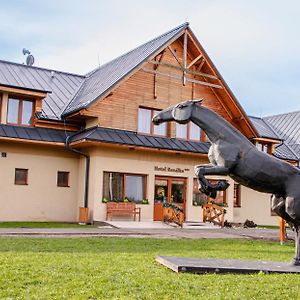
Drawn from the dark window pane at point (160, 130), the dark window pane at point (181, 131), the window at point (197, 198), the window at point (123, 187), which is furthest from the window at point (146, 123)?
the window at point (197, 198)

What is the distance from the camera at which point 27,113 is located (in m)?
22.7

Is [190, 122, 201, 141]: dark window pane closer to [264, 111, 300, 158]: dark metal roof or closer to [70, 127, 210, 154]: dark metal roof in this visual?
[70, 127, 210, 154]: dark metal roof

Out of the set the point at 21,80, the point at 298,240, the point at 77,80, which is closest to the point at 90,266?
the point at 298,240

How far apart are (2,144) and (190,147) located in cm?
920

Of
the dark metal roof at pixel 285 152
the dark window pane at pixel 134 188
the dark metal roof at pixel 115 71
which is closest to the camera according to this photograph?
the dark metal roof at pixel 115 71

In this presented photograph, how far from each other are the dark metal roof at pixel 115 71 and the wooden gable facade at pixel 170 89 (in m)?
0.32

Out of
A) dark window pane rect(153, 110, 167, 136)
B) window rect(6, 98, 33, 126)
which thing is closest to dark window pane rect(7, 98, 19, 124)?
window rect(6, 98, 33, 126)

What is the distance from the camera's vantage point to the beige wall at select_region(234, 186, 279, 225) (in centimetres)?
2875

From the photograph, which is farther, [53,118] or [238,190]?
[238,190]

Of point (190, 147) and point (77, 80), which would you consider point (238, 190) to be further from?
point (77, 80)

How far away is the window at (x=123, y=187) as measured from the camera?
73.9 feet

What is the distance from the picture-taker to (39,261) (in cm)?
870

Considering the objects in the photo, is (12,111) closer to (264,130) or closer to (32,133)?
(32,133)

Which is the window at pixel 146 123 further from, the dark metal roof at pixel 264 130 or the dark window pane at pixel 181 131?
the dark metal roof at pixel 264 130
